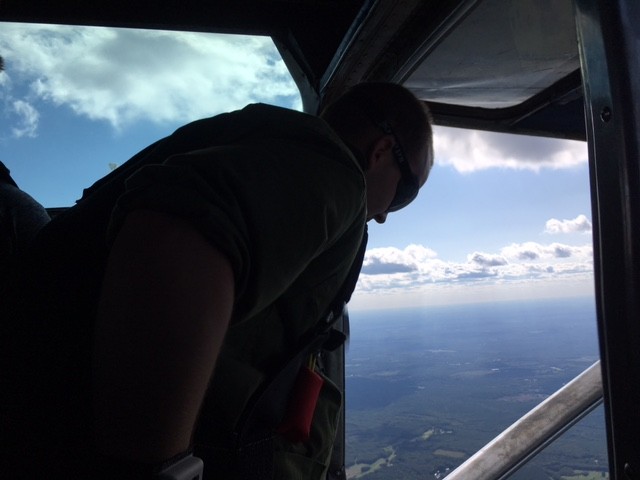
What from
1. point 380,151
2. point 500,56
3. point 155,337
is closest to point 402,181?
point 380,151

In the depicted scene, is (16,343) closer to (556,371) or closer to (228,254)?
(228,254)

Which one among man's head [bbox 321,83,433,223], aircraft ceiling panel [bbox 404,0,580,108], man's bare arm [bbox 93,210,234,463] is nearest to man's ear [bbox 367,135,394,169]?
man's head [bbox 321,83,433,223]

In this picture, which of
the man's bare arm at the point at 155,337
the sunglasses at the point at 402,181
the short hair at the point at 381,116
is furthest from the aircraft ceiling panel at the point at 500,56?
the man's bare arm at the point at 155,337

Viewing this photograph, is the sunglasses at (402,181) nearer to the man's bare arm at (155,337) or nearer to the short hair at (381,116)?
the short hair at (381,116)

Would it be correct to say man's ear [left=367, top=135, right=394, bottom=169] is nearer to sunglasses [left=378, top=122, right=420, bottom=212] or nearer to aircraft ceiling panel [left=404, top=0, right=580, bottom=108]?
sunglasses [left=378, top=122, right=420, bottom=212]

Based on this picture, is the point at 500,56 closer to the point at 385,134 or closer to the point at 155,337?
the point at 385,134

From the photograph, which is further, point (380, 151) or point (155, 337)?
point (380, 151)
